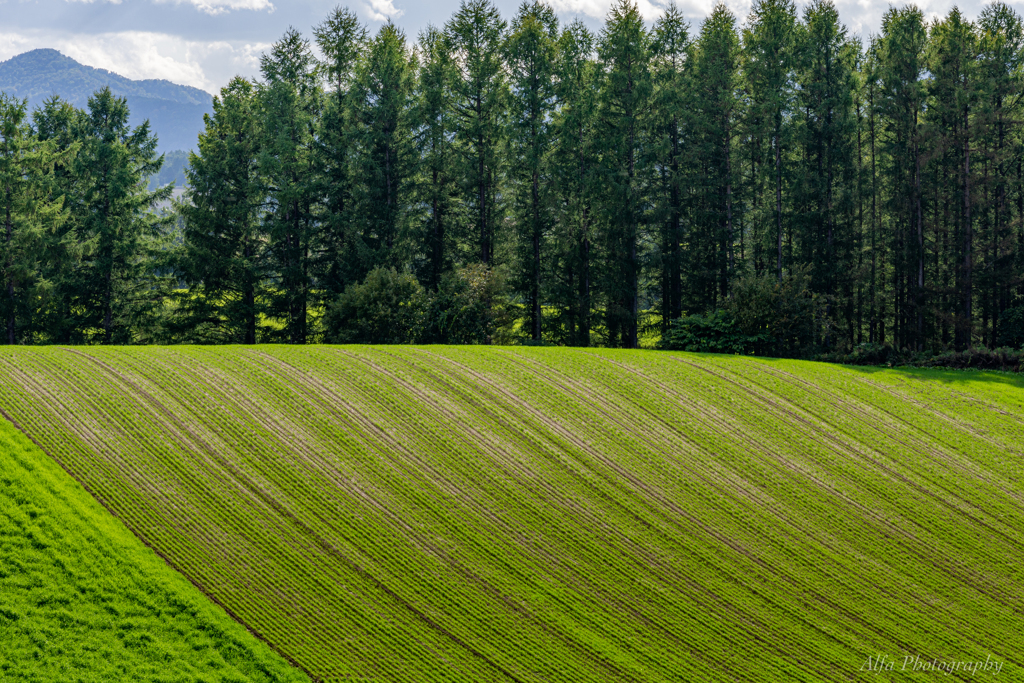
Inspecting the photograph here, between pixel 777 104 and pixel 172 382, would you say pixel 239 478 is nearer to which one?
pixel 172 382

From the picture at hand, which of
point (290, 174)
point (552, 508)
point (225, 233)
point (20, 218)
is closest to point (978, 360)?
point (552, 508)

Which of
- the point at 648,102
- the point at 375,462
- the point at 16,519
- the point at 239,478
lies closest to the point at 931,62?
the point at 648,102

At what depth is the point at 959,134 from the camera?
41.8 metres

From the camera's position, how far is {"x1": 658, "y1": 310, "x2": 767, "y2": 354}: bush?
36406 millimetres

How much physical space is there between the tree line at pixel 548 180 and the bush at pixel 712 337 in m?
6.90

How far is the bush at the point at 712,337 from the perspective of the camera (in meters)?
36.4

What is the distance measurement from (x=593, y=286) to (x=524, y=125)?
1170 cm

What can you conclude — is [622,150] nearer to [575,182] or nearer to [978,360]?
[575,182]

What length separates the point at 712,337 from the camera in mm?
37312

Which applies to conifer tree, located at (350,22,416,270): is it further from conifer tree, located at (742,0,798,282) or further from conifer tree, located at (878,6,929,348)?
conifer tree, located at (878,6,929,348)

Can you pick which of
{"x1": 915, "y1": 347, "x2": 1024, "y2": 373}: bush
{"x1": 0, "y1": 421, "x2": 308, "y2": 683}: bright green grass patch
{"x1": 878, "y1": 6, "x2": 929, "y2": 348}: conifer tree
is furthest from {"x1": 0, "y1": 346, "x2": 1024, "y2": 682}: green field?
{"x1": 878, "y1": 6, "x2": 929, "y2": 348}: conifer tree

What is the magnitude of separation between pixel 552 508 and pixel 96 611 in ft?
36.6

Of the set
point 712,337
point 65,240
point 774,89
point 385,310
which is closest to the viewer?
point 385,310

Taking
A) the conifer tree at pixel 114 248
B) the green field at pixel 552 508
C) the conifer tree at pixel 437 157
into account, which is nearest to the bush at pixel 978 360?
the green field at pixel 552 508
